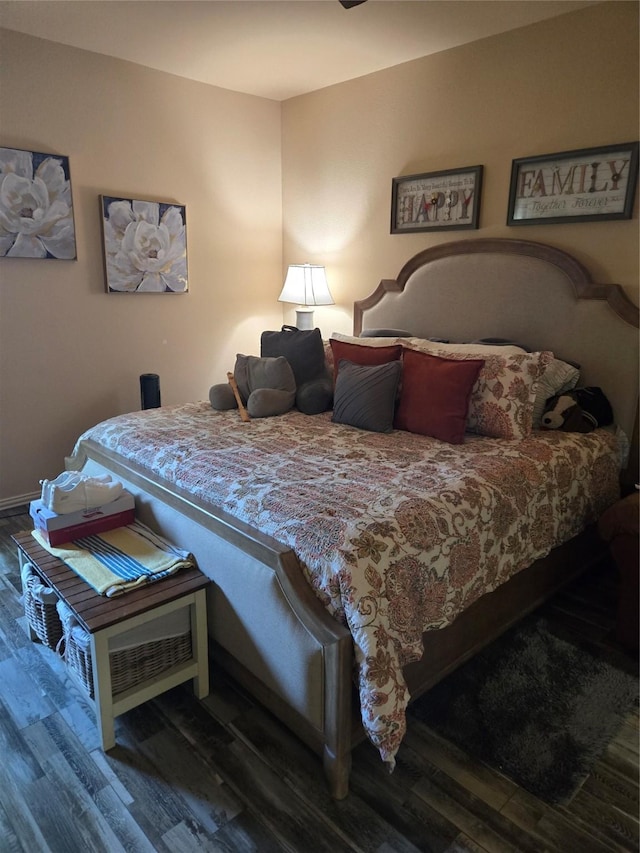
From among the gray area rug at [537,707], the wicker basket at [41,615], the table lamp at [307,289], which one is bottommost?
the gray area rug at [537,707]

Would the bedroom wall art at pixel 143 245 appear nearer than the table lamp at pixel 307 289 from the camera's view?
Yes

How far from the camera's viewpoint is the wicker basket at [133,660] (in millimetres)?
1702

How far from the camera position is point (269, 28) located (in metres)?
2.88

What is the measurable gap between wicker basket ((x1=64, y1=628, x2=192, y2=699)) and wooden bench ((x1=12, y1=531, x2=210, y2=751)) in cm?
2

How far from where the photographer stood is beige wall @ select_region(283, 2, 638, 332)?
2.61 metres

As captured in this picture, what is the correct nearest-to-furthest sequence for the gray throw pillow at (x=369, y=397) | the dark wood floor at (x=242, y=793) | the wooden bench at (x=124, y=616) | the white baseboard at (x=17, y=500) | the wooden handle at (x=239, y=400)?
1. the dark wood floor at (x=242, y=793)
2. the wooden bench at (x=124, y=616)
3. the gray throw pillow at (x=369, y=397)
4. the wooden handle at (x=239, y=400)
5. the white baseboard at (x=17, y=500)

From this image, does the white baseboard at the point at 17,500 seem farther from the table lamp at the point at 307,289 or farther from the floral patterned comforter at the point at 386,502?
the table lamp at the point at 307,289

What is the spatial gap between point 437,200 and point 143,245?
6.19ft

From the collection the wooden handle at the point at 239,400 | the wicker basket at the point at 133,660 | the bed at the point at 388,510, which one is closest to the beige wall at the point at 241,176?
the bed at the point at 388,510

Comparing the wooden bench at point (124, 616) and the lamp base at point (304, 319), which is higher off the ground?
the lamp base at point (304, 319)

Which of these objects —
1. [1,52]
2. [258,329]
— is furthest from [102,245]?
[258,329]

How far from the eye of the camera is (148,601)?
5.55 ft

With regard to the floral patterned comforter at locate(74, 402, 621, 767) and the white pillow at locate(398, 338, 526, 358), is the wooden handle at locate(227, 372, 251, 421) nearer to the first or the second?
the floral patterned comforter at locate(74, 402, 621, 767)

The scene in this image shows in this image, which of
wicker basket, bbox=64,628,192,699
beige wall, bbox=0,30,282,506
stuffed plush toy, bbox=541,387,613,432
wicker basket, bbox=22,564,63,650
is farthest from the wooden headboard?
wicker basket, bbox=22,564,63,650
